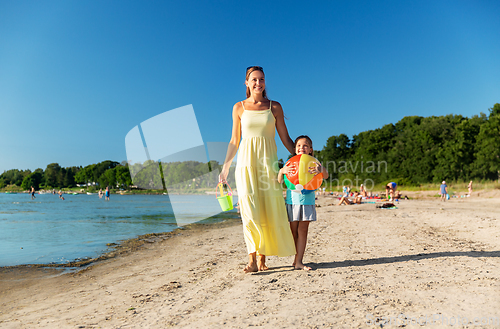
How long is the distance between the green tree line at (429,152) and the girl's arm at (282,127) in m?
46.5

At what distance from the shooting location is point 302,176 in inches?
149

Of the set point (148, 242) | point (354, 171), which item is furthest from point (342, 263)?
point (354, 171)

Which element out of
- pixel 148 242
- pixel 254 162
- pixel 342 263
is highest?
pixel 254 162

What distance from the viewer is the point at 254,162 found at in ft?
12.6

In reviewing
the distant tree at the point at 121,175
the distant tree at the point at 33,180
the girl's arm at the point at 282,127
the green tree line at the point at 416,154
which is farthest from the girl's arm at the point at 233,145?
the distant tree at the point at 33,180

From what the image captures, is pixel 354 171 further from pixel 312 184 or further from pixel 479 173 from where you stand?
pixel 312 184

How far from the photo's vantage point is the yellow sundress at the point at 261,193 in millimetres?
3779

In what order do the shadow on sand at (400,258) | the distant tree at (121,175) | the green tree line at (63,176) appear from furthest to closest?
the green tree line at (63,176), the distant tree at (121,175), the shadow on sand at (400,258)

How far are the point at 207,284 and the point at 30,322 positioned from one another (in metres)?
1.82

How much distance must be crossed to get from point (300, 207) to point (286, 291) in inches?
42.8

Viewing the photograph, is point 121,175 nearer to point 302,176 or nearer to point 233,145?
point 233,145

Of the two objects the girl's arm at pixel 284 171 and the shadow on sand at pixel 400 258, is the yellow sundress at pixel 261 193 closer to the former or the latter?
the girl's arm at pixel 284 171

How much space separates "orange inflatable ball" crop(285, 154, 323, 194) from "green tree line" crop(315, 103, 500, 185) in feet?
153

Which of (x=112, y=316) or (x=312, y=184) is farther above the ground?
(x=312, y=184)
